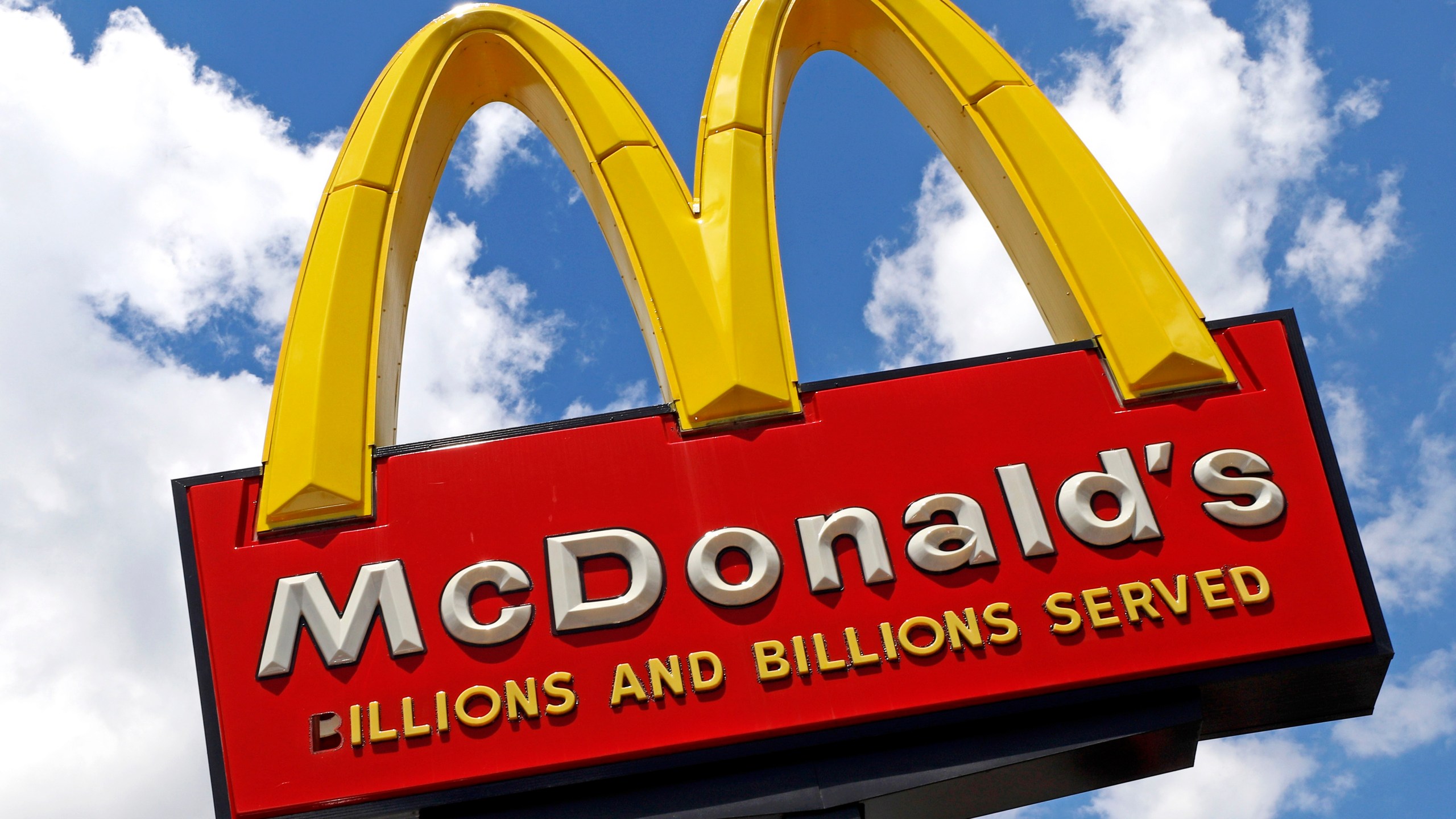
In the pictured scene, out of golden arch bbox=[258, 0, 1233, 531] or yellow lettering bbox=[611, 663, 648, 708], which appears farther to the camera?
golden arch bbox=[258, 0, 1233, 531]

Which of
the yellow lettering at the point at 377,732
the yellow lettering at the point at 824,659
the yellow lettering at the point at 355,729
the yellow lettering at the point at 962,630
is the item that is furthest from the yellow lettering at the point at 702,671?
the yellow lettering at the point at 355,729

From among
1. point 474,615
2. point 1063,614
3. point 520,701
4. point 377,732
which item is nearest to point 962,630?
point 1063,614

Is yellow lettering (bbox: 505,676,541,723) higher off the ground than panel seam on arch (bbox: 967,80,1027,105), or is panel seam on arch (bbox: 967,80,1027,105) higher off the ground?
panel seam on arch (bbox: 967,80,1027,105)

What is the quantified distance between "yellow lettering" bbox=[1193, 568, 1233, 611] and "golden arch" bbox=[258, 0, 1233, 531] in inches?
47.2

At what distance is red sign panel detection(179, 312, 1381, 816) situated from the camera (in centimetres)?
584

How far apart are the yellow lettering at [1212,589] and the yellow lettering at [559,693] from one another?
3.48 m

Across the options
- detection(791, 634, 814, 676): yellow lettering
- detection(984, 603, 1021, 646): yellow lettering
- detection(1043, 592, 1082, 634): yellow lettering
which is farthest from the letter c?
detection(1043, 592, 1082, 634): yellow lettering

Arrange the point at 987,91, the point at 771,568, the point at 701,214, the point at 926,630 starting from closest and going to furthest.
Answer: the point at 926,630 < the point at 771,568 < the point at 701,214 < the point at 987,91

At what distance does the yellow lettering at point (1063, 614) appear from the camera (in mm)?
6000

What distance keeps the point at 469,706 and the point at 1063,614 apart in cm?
326

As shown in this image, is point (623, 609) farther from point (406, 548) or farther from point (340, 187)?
point (340, 187)

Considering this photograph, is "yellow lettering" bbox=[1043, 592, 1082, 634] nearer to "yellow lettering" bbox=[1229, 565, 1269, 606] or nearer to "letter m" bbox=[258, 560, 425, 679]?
"yellow lettering" bbox=[1229, 565, 1269, 606]

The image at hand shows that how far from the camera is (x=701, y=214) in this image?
24.5 ft

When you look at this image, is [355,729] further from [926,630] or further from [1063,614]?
[1063,614]
